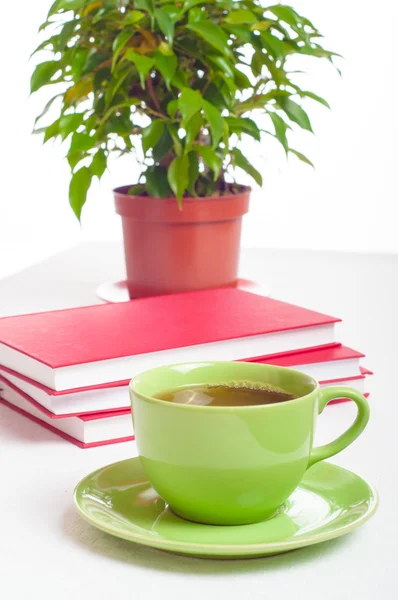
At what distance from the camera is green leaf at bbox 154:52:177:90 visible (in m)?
1.07

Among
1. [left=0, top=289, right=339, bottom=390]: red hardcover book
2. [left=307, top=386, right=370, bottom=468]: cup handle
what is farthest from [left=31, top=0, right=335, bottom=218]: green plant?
[left=307, top=386, right=370, bottom=468]: cup handle

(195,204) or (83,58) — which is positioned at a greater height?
(83,58)

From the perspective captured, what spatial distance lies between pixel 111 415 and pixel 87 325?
0.14 meters

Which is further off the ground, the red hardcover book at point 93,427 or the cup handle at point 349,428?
the cup handle at point 349,428

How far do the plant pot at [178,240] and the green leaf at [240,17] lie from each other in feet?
0.74

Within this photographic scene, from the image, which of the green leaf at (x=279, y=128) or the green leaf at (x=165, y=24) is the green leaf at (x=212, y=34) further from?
the green leaf at (x=279, y=128)

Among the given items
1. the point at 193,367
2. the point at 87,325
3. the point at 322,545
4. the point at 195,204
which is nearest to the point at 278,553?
the point at 322,545

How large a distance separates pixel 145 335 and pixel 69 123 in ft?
1.52

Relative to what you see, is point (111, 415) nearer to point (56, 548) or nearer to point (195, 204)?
point (56, 548)

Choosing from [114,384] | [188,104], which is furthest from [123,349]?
[188,104]

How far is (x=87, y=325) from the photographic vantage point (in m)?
0.81

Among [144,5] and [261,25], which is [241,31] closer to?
[261,25]

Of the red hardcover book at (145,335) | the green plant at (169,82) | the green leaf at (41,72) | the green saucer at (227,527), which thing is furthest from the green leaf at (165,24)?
the green saucer at (227,527)

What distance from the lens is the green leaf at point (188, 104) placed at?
3.39 ft
